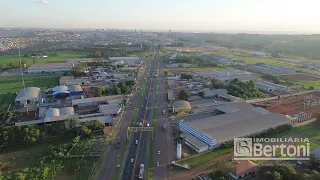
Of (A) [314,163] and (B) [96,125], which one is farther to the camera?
(B) [96,125]

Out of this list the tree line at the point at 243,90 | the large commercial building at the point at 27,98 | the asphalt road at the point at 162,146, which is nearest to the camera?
the asphalt road at the point at 162,146

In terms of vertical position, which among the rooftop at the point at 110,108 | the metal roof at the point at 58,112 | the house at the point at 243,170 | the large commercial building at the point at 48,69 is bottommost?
the house at the point at 243,170

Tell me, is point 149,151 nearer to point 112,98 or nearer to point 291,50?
point 112,98

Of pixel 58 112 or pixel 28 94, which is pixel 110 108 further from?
pixel 28 94

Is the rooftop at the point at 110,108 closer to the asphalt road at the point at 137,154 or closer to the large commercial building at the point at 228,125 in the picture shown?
the asphalt road at the point at 137,154

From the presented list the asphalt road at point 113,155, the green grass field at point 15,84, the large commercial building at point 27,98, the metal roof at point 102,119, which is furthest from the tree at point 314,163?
the green grass field at point 15,84

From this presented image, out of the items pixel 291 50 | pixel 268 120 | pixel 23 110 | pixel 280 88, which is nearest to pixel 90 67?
pixel 23 110

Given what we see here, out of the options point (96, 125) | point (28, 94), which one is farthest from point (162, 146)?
point (28, 94)
